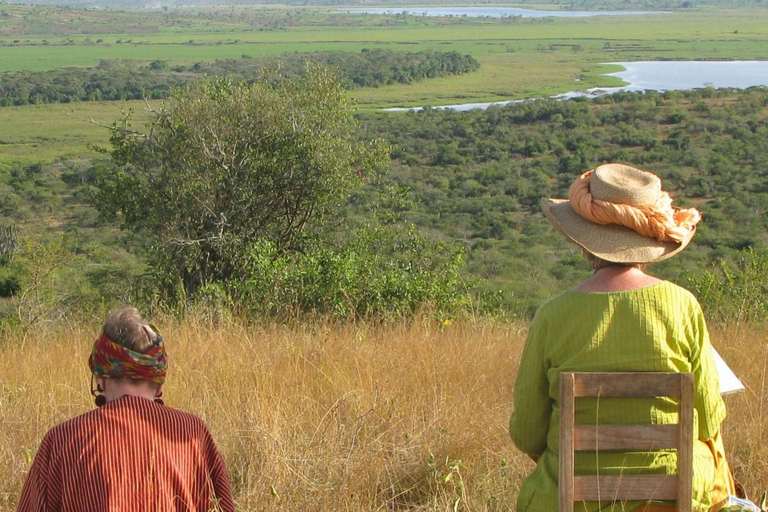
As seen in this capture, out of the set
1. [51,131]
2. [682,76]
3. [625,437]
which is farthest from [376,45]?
[625,437]

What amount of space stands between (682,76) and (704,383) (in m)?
68.0

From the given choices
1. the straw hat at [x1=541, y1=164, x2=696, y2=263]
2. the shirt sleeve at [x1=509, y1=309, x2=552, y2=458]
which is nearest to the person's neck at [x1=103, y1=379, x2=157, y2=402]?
the shirt sleeve at [x1=509, y1=309, x2=552, y2=458]

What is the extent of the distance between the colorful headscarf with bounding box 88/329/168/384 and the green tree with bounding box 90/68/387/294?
8449mm

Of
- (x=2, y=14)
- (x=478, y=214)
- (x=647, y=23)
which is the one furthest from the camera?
(x=2, y=14)

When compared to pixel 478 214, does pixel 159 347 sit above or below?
above

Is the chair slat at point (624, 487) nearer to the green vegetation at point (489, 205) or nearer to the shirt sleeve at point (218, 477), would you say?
the shirt sleeve at point (218, 477)

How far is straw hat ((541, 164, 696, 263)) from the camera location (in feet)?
8.04

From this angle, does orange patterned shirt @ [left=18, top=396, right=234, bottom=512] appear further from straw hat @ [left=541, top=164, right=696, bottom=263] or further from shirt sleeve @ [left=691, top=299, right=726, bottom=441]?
shirt sleeve @ [left=691, top=299, right=726, bottom=441]

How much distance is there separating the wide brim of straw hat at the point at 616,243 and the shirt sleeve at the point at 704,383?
17 cm

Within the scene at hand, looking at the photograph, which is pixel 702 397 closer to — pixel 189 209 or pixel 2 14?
pixel 189 209

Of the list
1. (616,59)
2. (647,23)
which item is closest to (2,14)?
(647,23)

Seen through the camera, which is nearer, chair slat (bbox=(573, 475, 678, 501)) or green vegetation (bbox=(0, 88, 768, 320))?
chair slat (bbox=(573, 475, 678, 501))

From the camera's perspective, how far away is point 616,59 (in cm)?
8706

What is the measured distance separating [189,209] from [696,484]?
31.3 feet
